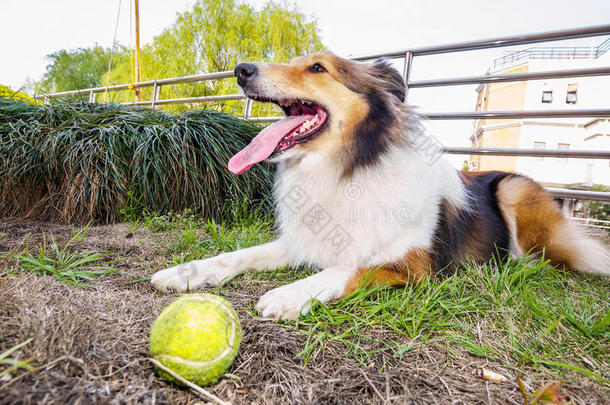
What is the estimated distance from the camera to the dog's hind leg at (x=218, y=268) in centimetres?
165

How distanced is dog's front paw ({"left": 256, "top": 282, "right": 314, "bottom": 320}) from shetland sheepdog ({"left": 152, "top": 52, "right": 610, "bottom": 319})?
17 centimetres

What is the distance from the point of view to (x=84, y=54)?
88.0 ft

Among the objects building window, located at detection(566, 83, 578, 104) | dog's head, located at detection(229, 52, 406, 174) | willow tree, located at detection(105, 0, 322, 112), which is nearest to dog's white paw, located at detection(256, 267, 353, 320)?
dog's head, located at detection(229, 52, 406, 174)

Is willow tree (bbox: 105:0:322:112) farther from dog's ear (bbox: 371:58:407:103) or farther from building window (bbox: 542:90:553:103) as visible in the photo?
building window (bbox: 542:90:553:103)

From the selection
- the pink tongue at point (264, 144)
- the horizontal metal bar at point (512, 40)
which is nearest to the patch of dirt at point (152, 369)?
the pink tongue at point (264, 144)

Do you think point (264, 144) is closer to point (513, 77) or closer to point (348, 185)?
point (348, 185)

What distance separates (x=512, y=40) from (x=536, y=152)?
120 centimetres

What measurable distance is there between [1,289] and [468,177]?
9.02 ft

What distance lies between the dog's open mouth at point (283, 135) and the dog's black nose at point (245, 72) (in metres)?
0.12

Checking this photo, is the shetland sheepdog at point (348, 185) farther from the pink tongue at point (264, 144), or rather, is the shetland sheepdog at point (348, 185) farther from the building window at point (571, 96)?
the building window at point (571, 96)

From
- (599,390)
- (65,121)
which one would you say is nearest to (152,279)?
(599,390)

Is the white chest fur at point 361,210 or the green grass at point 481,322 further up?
the white chest fur at point 361,210

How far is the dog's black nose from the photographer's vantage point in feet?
6.29

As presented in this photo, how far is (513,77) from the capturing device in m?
3.62
